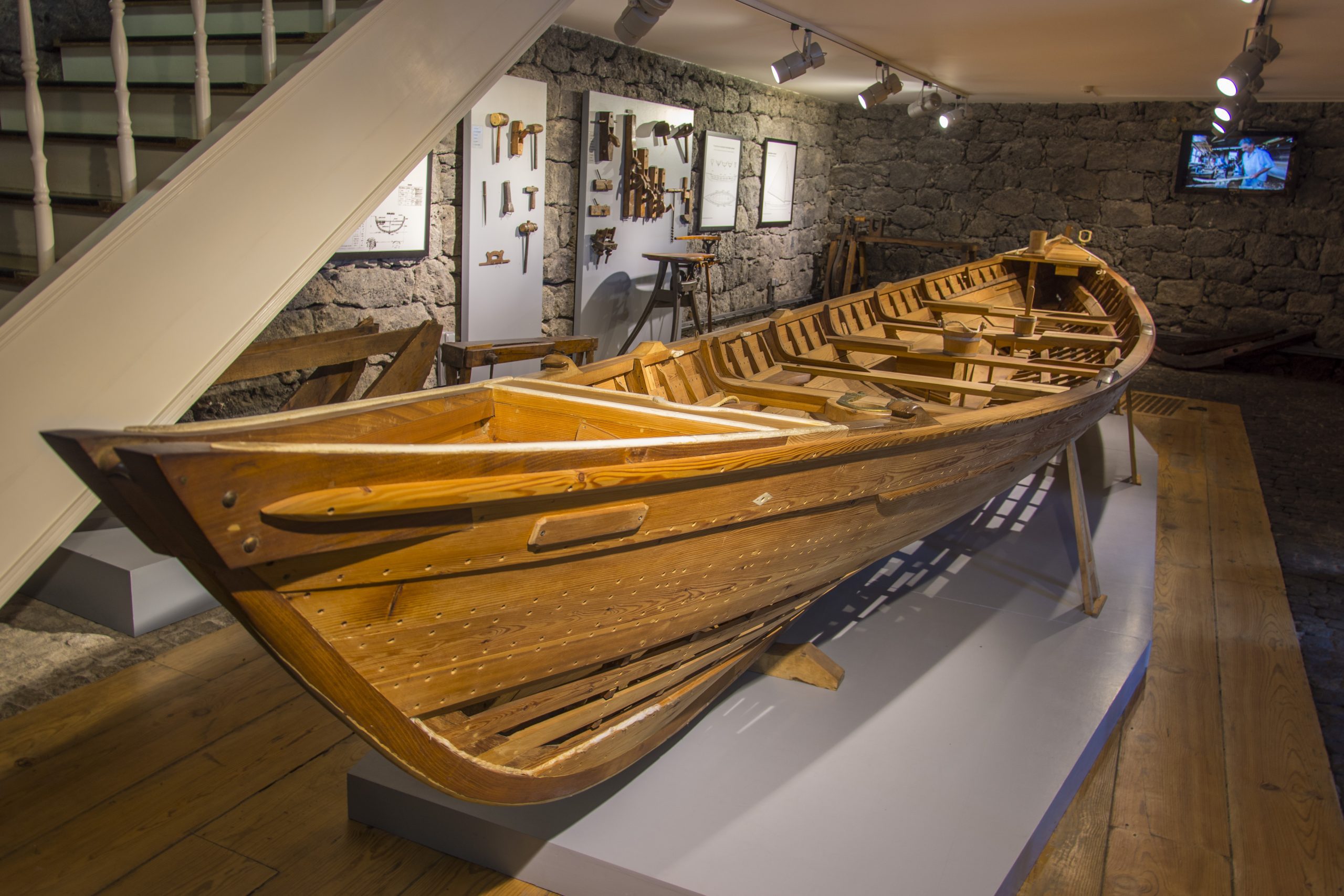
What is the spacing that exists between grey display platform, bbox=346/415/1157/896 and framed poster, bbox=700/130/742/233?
21.7ft

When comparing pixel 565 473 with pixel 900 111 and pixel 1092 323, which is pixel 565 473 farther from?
pixel 900 111

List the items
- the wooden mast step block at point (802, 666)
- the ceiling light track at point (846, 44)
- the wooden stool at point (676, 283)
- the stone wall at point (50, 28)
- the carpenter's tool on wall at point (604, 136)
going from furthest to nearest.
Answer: the wooden stool at point (676, 283), the carpenter's tool on wall at point (604, 136), the ceiling light track at point (846, 44), the stone wall at point (50, 28), the wooden mast step block at point (802, 666)

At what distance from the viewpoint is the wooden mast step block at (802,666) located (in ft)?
9.29

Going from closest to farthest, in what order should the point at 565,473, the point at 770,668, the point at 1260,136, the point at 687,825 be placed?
1. the point at 565,473
2. the point at 687,825
3. the point at 770,668
4. the point at 1260,136

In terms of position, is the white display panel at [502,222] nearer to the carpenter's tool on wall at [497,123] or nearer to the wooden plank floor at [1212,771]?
the carpenter's tool on wall at [497,123]

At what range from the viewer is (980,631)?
3277mm

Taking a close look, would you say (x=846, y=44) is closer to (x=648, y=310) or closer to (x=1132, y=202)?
(x=648, y=310)

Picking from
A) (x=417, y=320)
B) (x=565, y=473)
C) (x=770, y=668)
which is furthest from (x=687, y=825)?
(x=417, y=320)

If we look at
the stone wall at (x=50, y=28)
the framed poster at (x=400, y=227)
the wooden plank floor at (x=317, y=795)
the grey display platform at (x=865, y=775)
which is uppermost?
the stone wall at (x=50, y=28)

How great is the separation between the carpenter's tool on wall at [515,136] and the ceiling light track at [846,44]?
1775 millimetres

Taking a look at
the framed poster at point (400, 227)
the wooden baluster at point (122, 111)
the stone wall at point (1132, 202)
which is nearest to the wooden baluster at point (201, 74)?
the wooden baluster at point (122, 111)

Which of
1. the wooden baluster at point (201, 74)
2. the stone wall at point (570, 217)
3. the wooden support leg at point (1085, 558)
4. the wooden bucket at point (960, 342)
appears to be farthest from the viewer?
the stone wall at point (570, 217)

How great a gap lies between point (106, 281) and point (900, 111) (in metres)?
12.1

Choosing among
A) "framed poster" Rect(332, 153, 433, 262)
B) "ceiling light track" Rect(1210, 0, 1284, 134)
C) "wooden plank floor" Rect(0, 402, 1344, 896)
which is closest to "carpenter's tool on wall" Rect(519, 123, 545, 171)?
"framed poster" Rect(332, 153, 433, 262)
